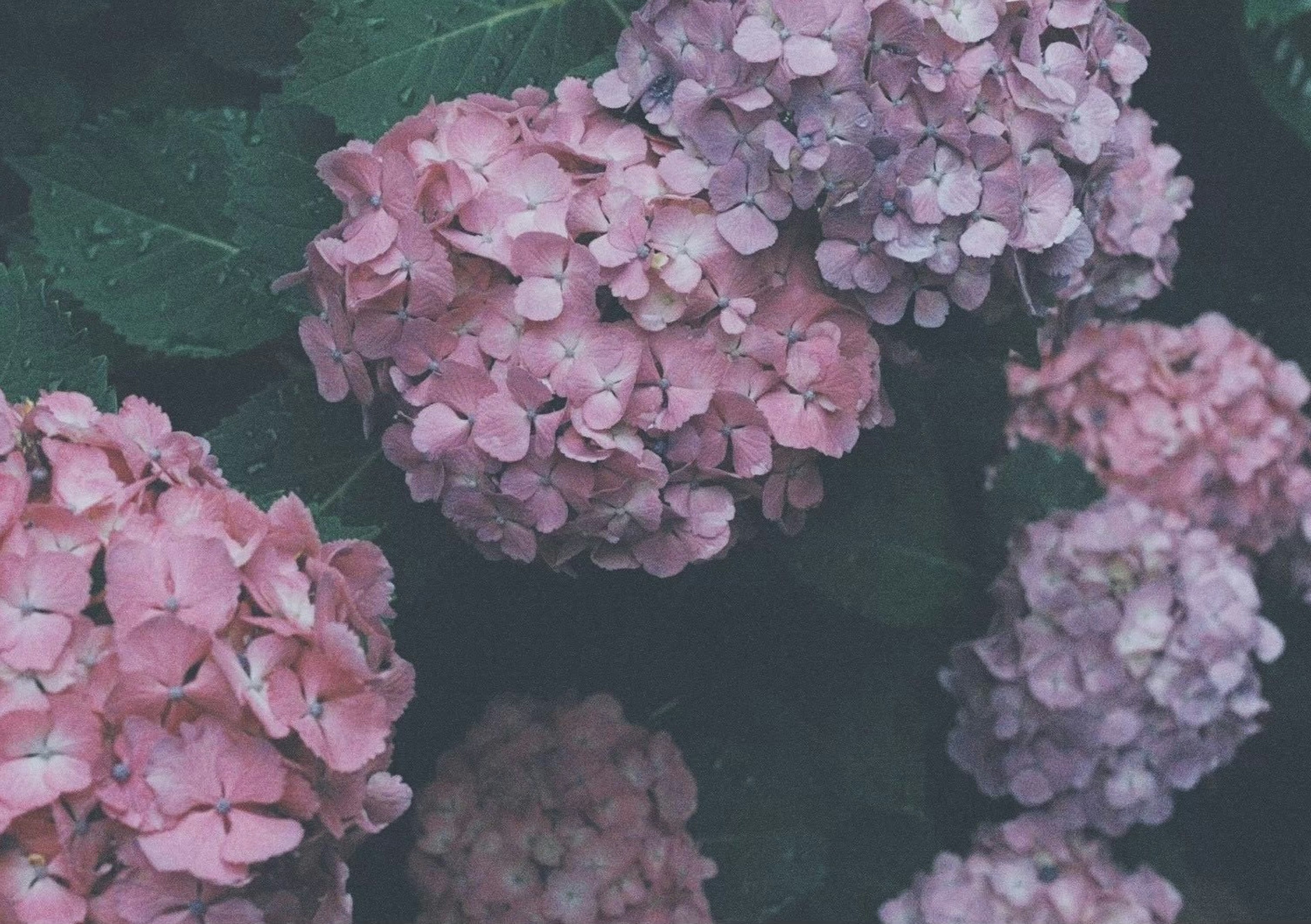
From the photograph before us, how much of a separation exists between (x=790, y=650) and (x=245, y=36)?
2.68 ft

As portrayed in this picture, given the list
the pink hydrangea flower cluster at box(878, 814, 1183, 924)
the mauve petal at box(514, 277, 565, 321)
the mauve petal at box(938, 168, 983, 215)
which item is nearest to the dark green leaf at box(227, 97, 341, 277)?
the mauve petal at box(514, 277, 565, 321)

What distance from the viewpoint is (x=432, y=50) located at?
4.12 feet

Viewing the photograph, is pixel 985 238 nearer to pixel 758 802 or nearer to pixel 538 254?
pixel 538 254

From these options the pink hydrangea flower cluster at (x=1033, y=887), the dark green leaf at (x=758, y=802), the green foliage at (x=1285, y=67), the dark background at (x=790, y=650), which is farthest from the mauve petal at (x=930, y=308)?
the green foliage at (x=1285, y=67)

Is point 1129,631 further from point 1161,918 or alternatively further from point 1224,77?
point 1224,77

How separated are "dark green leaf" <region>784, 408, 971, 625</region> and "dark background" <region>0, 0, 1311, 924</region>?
0.04 ft

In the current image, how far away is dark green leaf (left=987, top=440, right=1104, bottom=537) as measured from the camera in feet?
5.67

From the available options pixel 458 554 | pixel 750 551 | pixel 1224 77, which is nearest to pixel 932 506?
pixel 750 551

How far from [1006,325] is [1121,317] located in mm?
643

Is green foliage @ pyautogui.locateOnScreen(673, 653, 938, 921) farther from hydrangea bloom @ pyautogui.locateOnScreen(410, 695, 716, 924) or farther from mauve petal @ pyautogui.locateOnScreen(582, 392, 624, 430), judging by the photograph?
mauve petal @ pyautogui.locateOnScreen(582, 392, 624, 430)

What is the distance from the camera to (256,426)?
4.08 feet

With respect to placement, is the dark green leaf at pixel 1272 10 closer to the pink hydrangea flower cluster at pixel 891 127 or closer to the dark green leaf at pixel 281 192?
the pink hydrangea flower cluster at pixel 891 127

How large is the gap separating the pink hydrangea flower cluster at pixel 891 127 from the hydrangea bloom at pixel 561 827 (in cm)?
50

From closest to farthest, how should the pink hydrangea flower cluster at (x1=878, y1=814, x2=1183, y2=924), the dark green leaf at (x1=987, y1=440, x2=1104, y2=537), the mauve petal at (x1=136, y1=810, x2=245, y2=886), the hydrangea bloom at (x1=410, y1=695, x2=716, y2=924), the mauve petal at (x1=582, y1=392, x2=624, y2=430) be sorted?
the mauve petal at (x1=136, y1=810, x2=245, y2=886)
the mauve petal at (x1=582, y1=392, x2=624, y2=430)
the hydrangea bloom at (x1=410, y1=695, x2=716, y2=924)
the pink hydrangea flower cluster at (x1=878, y1=814, x2=1183, y2=924)
the dark green leaf at (x1=987, y1=440, x2=1104, y2=537)
